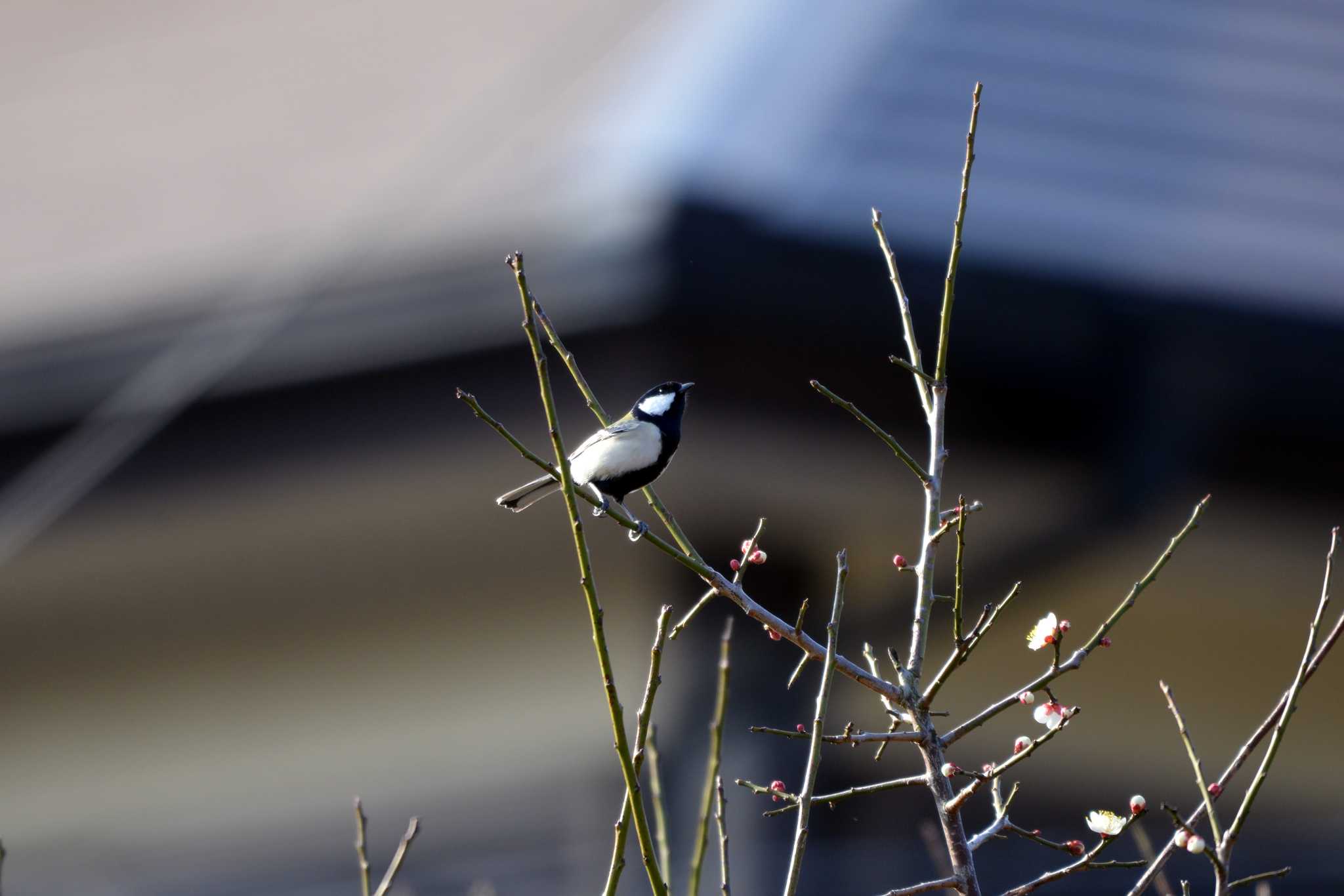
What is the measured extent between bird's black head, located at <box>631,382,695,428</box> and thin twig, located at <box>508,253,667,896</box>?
1.09 metres

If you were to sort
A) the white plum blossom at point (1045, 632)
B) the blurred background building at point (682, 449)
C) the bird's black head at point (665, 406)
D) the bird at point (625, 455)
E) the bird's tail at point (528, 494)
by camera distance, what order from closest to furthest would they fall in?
1. the white plum blossom at point (1045, 632)
2. the bird's tail at point (528, 494)
3. the bird at point (625, 455)
4. the bird's black head at point (665, 406)
5. the blurred background building at point (682, 449)

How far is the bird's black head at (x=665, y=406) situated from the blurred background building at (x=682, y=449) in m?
1.66

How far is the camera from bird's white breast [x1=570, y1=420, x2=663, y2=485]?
7.04ft

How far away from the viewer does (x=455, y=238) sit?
186 inches

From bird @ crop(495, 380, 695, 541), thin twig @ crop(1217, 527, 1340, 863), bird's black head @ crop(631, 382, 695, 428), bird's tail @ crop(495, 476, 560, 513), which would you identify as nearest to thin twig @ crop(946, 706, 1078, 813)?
thin twig @ crop(1217, 527, 1340, 863)

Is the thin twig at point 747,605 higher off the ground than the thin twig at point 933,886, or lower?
higher

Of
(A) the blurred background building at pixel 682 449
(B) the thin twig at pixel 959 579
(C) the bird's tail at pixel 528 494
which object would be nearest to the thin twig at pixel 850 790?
(B) the thin twig at pixel 959 579

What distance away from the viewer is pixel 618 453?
2.16m

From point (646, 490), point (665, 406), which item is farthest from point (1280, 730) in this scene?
point (665, 406)

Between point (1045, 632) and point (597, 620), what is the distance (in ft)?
1.52

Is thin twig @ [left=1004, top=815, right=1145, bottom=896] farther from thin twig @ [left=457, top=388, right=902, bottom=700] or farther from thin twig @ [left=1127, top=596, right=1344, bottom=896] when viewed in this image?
thin twig @ [left=457, top=388, right=902, bottom=700]

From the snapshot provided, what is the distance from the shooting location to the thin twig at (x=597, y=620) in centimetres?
102

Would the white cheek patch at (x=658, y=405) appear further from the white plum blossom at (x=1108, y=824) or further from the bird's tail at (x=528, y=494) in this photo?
the white plum blossom at (x=1108, y=824)

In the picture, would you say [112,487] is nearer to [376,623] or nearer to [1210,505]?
[376,623]
